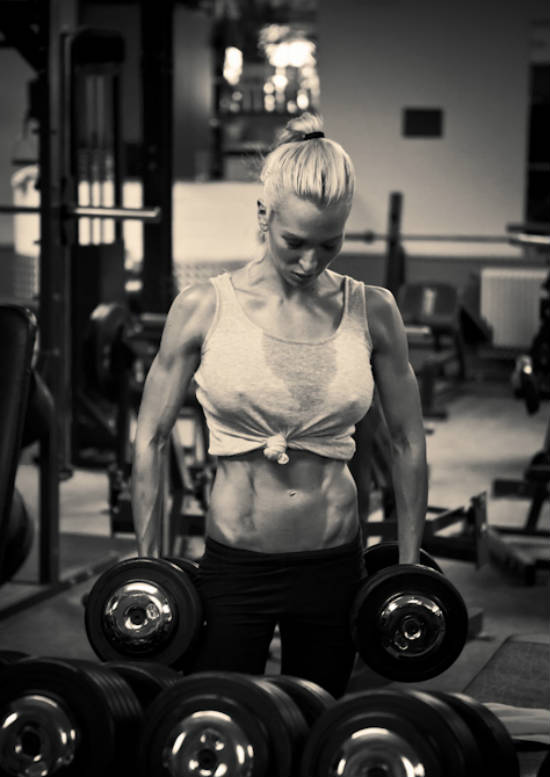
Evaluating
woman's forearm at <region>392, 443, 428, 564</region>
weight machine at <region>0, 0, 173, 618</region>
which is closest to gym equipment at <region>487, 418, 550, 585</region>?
weight machine at <region>0, 0, 173, 618</region>

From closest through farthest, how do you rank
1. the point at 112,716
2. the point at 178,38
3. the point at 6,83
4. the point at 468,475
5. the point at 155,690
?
the point at 112,716, the point at 155,690, the point at 468,475, the point at 178,38, the point at 6,83

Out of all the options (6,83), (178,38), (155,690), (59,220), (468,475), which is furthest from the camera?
(6,83)

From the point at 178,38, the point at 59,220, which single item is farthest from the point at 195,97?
the point at 59,220

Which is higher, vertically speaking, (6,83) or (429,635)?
(6,83)

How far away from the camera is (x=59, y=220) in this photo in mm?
4625

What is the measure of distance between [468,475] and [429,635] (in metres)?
4.71

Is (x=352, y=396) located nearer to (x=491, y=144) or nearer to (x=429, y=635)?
(x=429, y=635)

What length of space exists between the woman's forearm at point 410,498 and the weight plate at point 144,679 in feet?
1.35

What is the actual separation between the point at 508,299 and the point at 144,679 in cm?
763

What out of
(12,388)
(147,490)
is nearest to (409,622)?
(147,490)

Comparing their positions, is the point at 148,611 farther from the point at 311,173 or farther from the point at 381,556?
the point at 311,173

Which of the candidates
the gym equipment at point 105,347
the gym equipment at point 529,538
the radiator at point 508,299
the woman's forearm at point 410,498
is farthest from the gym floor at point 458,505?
the woman's forearm at point 410,498

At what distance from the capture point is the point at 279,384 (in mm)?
1997

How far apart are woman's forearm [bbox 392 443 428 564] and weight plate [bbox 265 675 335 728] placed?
0.33 metres
